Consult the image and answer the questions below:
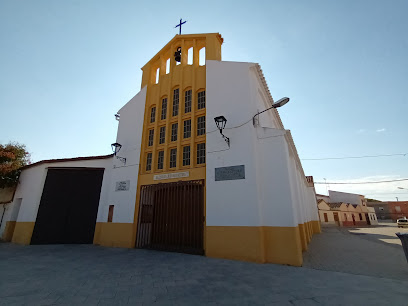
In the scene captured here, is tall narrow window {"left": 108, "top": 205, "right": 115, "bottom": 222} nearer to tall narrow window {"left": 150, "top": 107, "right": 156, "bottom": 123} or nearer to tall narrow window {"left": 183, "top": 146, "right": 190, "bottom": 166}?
tall narrow window {"left": 183, "top": 146, "right": 190, "bottom": 166}

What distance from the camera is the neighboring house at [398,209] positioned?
146ft

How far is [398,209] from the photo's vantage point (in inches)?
1799

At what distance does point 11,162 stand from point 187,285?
51.8 ft

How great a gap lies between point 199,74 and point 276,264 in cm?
973

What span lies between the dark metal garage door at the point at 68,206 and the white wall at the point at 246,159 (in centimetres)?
865

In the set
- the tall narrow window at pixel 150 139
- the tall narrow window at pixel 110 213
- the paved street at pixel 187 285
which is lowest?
the paved street at pixel 187 285

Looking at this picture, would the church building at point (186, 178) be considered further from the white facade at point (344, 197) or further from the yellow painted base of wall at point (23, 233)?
the white facade at point (344, 197)

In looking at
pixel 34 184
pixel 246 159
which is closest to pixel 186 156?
pixel 246 159

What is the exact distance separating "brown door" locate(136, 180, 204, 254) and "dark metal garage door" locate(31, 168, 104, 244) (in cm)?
410

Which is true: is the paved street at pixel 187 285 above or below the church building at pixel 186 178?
below

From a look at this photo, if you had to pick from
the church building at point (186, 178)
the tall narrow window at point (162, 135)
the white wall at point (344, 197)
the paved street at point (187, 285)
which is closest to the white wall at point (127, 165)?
the church building at point (186, 178)

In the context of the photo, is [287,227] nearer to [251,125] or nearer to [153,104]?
[251,125]

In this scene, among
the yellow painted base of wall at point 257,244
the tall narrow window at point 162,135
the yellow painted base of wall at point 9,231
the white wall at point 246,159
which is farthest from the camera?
the yellow painted base of wall at point 9,231

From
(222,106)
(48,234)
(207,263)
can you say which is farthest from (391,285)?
(48,234)
